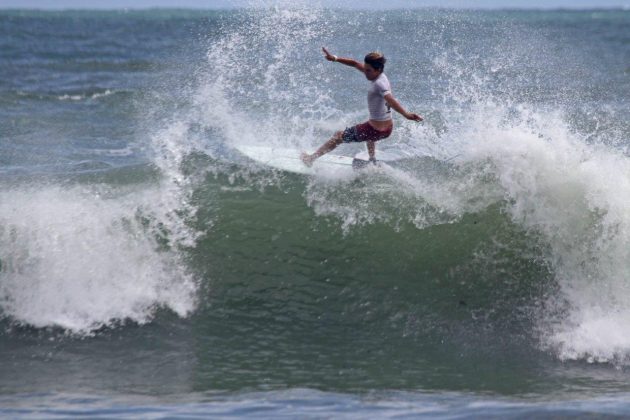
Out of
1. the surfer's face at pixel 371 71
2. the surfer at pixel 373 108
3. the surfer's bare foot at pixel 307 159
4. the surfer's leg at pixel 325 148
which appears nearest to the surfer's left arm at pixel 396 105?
the surfer at pixel 373 108

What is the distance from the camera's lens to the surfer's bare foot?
31.0 feet

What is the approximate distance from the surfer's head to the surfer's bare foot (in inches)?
48.3

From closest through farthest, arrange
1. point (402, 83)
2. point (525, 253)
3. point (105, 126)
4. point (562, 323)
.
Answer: point (562, 323)
point (525, 253)
point (105, 126)
point (402, 83)

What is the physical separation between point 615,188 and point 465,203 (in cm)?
140

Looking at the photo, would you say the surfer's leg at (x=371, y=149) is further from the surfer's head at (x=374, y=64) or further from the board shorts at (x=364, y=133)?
the surfer's head at (x=374, y=64)

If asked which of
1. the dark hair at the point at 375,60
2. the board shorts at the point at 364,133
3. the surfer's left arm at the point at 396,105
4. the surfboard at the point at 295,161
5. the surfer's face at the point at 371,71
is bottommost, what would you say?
the surfboard at the point at 295,161

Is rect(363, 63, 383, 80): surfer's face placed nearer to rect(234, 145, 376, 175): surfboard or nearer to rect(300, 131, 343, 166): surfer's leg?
rect(300, 131, 343, 166): surfer's leg

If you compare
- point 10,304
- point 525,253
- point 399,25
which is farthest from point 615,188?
point 399,25

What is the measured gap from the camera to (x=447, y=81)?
1753 cm

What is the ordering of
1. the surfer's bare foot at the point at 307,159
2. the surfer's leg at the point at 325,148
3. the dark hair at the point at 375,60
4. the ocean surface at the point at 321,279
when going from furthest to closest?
the surfer's bare foot at the point at 307,159, the surfer's leg at the point at 325,148, the dark hair at the point at 375,60, the ocean surface at the point at 321,279

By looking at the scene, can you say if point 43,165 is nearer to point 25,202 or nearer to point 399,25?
point 25,202

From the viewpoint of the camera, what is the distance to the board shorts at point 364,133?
355 inches

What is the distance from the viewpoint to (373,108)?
890 centimetres

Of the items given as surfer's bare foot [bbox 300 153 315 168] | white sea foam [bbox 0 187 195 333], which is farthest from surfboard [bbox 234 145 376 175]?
white sea foam [bbox 0 187 195 333]
